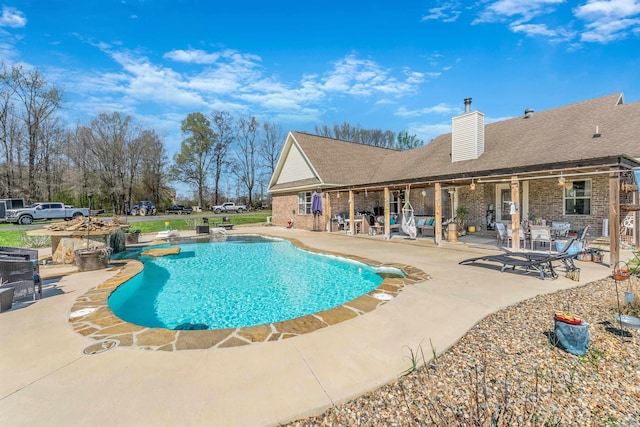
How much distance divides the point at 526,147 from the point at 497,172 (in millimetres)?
4696

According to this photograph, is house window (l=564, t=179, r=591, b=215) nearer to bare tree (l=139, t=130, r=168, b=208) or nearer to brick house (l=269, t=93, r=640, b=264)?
brick house (l=269, t=93, r=640, b=264)

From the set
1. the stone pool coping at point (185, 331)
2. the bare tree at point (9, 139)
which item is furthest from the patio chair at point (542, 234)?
the bare tree at point (9, 139)

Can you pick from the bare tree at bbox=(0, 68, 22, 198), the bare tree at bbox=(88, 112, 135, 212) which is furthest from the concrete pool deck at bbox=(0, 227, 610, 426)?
the bare tree at bbox=(88, 112, 135, 212)

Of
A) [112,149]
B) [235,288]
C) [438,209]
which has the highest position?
[112,149]

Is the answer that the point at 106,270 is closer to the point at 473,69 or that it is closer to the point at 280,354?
the point at 280,354

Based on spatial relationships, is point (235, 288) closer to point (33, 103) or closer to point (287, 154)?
point (287, 154)

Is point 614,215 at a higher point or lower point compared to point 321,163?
lower

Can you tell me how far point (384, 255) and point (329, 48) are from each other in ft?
45.2

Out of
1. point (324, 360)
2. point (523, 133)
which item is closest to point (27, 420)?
point (324, 360)

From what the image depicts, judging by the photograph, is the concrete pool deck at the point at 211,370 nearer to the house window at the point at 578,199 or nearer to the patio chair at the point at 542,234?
the patio chair at the point at 542,234

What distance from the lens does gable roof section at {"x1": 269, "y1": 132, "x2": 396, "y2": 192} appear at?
17.6m

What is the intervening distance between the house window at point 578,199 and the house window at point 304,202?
41.8 ft

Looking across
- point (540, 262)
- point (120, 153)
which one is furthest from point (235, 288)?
point (120, 153)

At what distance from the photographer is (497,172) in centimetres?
895
